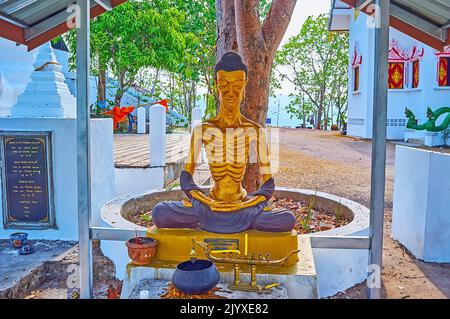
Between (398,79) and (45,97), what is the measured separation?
13297mm

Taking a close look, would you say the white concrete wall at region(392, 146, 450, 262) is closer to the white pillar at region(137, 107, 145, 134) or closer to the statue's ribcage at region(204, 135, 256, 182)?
the statue's ribcage at region(204, 135, 256, 182)

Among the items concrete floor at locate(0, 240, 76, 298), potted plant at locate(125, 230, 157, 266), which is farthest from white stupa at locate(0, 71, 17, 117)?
potted plant at locate(125, 230, 157, 266)

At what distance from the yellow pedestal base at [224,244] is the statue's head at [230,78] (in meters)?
1.01

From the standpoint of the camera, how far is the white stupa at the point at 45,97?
4891 millimetres

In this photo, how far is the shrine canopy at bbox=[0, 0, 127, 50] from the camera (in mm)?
3309

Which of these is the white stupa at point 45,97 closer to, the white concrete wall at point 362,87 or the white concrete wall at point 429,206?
the white concrete wall at point 429,206

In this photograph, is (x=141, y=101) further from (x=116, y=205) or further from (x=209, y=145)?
(x=209, y=145)

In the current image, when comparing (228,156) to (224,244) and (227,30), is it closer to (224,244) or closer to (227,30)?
(224,244)

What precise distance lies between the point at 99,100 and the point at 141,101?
3733 mm

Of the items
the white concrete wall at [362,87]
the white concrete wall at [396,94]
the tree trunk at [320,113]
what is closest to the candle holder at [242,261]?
the white concrete wall at [396,94]

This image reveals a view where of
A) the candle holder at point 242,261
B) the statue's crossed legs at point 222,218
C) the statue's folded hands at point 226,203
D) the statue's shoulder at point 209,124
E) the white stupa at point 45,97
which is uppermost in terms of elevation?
the white stupa at point 45,97

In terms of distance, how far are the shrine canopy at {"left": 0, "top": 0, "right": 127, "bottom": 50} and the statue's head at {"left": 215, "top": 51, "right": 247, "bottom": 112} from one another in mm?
1099

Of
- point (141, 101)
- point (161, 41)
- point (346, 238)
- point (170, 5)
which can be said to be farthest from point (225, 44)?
point (141, 101)

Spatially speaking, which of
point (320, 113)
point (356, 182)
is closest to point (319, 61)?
point (320, 113)
